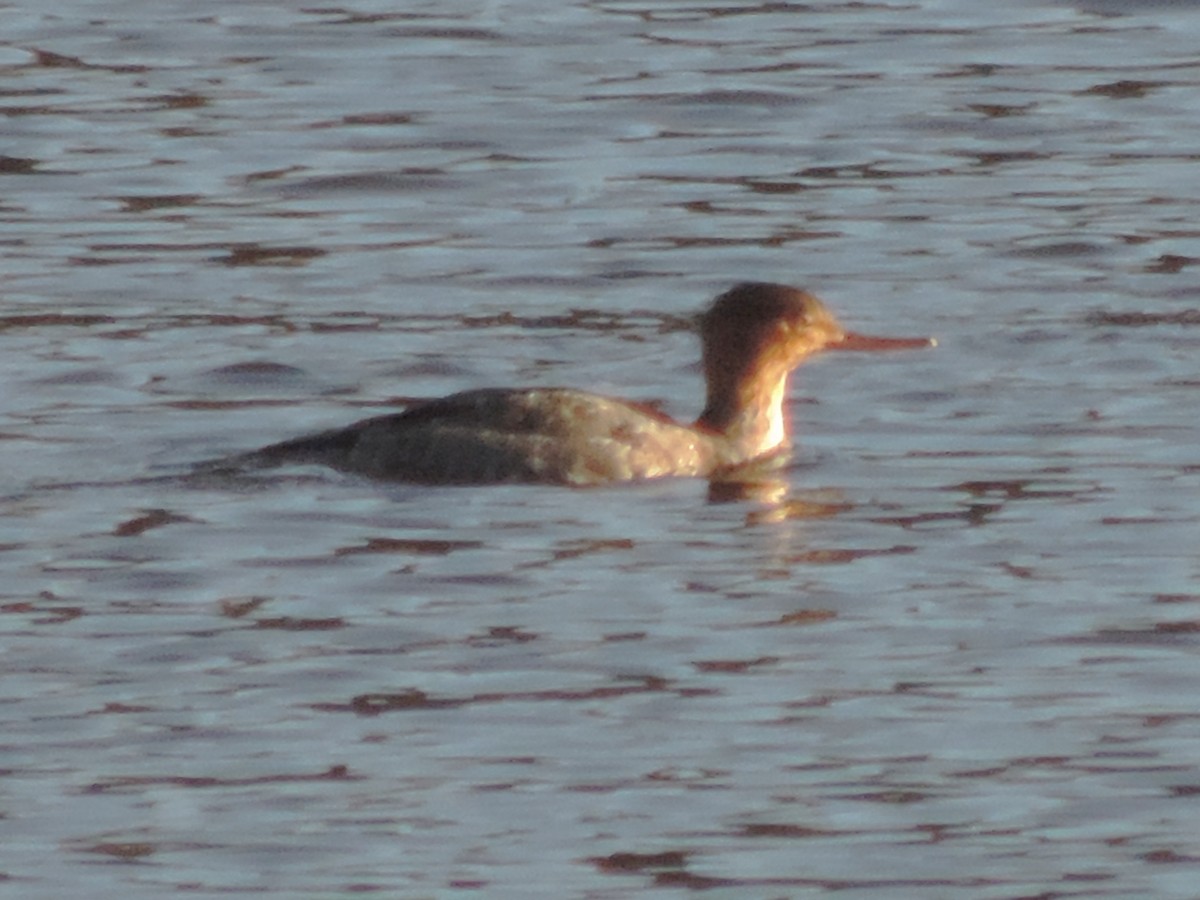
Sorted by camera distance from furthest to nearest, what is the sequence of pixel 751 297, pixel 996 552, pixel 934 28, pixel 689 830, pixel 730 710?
pixel 934 28, pixel 751 297, pixel 996 552, pixel 730 710, pixel 689 830

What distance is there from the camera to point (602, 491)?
13.0 m

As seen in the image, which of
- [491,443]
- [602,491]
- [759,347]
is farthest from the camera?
[759,347]

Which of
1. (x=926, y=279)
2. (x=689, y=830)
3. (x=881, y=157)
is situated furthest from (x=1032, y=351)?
(x=689, y=830)

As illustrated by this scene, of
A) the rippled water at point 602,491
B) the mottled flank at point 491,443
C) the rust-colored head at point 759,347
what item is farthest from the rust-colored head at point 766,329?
the mottled flank at point 491,443

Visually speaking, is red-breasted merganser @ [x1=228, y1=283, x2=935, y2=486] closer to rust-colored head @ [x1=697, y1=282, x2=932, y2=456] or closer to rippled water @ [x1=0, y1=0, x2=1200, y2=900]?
rust-colored head @ [x1=697, y1=282, x2=932, y2=456]

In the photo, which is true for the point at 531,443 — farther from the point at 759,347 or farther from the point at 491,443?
the point at 759,347

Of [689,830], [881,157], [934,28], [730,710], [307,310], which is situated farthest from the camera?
[934,28]

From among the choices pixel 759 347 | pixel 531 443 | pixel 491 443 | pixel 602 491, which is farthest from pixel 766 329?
pixel 491 443

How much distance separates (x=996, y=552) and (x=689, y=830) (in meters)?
3.10

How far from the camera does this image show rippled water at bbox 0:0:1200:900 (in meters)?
8.98

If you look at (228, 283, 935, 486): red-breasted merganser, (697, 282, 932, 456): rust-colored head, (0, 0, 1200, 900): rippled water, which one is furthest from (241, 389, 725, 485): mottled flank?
(697, 282, 932, 456): rust-colored head

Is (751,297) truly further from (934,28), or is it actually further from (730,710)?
(934,28)

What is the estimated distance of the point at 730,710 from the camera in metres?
9.87

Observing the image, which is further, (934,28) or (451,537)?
(934,28)
